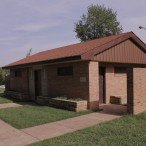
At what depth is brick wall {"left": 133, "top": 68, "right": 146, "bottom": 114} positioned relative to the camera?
10.4 metres

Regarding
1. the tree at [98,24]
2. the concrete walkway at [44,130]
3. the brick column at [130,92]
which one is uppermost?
the tree at [98,24]

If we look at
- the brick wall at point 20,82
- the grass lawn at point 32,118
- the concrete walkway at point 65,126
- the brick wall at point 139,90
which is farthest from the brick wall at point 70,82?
the brick wall at point 20,82

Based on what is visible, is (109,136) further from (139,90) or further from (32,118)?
(32,118)

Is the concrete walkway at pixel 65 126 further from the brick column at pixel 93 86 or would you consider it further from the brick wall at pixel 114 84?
the brick wall at pixel 114 84

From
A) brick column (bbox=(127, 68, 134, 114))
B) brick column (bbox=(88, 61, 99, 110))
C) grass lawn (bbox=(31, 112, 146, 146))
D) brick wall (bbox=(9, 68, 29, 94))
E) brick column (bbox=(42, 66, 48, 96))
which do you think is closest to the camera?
grass lawn (bbox=(31, 112, 146, 146))

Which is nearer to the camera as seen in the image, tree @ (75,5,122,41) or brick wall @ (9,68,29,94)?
brick wall @ (9,68,29,94)

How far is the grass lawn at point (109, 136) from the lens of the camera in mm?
6934

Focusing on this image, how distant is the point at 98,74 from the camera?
1309 cm

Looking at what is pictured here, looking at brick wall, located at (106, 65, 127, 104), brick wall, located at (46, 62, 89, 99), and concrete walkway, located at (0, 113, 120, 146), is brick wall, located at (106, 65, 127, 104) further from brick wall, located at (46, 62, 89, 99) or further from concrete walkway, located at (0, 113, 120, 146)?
concrete walkway, located at (0, 113, 120, 146)

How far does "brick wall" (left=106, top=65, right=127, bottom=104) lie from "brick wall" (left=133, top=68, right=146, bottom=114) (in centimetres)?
366

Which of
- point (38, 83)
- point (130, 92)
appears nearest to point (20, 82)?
point (38, 83)

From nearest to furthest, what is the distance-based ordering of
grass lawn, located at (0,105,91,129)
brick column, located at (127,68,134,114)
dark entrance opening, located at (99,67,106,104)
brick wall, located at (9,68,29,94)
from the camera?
grass lawn, located at (0,105,91,129) → brick column, located at (127,68,134,114) → dark entrance opening, located at (99,67,106,104) → brick wall, located at (9,68,29,94)

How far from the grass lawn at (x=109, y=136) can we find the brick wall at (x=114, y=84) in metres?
5.39

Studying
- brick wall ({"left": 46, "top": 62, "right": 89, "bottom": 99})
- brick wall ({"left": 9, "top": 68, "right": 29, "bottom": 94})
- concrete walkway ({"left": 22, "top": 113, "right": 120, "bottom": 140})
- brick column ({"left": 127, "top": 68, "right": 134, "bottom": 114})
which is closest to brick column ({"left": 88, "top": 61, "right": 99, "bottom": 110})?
brick wall ({"left": 46, "top": 62, "right": 89, "bottom": 99})
